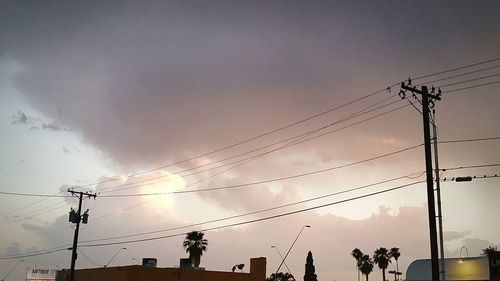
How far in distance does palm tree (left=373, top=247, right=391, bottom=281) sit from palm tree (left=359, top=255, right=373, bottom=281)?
4.81 metres

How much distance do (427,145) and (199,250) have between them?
61.2m

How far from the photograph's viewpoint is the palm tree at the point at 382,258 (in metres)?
120

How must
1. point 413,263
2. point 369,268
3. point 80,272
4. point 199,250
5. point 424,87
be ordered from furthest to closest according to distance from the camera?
1. point 369,268
2. point 199,250
3. point 80,272
4. point 413,263
5. point 424,87

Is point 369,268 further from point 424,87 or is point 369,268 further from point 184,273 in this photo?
point 424,87

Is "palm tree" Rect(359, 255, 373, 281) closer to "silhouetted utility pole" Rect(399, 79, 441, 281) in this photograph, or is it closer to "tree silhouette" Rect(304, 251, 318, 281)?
"tree silhouette" Rect(304, 251, 318, 281)

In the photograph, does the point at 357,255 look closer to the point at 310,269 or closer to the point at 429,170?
the point at 310,269

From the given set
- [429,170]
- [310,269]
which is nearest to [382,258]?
[310,269]

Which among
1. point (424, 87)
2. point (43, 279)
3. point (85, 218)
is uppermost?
point (424, 87)

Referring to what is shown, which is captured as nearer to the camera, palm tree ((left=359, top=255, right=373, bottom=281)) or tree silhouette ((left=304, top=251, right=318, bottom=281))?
tree silhouette ((left=304, top=251, right=318, bottom=281))

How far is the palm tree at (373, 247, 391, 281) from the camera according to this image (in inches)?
4744

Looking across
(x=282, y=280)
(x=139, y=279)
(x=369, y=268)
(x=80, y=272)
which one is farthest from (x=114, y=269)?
(x=369, y=268)

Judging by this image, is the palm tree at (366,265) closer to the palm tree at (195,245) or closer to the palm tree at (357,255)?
the palm tree at (357,255)

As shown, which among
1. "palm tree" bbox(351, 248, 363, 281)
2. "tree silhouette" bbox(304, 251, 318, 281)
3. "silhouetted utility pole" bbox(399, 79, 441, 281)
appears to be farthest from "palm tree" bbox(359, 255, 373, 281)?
"silhouetted utility pole" bbox(399, 79, 441, 281)

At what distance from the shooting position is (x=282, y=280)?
114 meters
